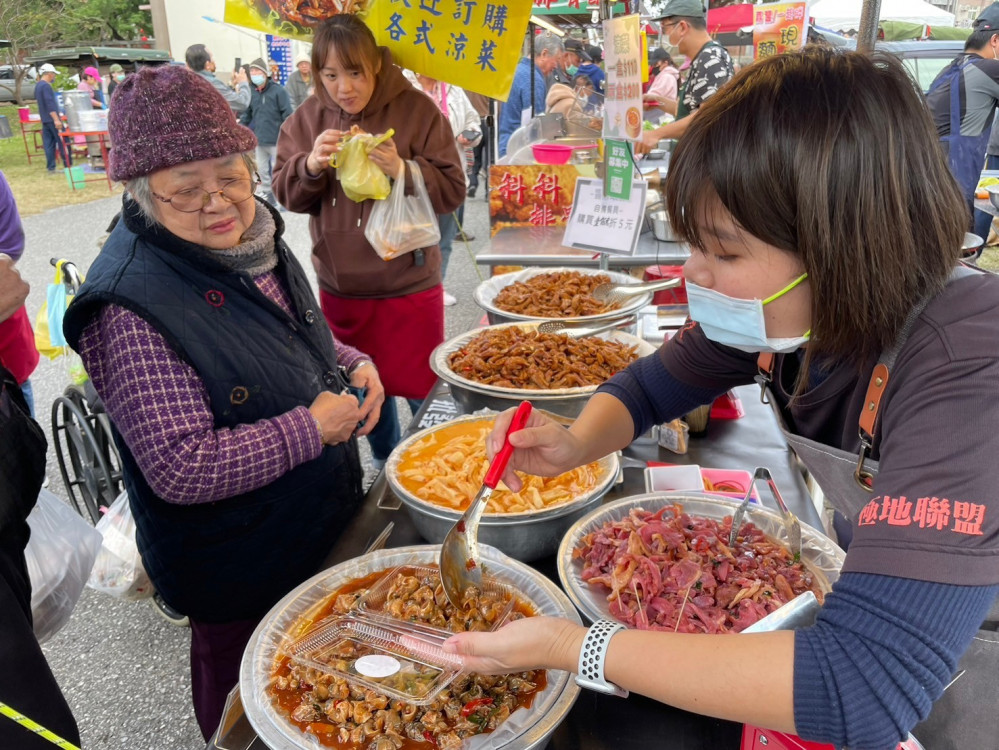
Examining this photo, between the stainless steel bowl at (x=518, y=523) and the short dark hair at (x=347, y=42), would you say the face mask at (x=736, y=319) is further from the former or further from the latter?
the short dark hair at (x=347, y=42)

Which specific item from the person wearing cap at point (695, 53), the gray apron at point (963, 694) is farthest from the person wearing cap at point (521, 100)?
the gray apron at point (963, 694)

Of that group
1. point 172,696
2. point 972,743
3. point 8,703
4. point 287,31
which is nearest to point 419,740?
point 8,703

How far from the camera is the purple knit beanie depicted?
1695 mm

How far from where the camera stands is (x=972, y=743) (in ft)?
3.55

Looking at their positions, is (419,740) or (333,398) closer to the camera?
(419,740)

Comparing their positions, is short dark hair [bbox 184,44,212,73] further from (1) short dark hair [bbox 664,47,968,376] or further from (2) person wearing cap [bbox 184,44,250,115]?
(1) short dark hair [bbox 664,47,968,376]

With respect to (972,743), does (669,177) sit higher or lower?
higher

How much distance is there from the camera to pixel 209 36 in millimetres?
17875

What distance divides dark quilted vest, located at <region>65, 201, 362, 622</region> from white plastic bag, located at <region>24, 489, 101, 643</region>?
160mm

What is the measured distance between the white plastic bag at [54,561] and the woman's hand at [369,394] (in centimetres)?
81

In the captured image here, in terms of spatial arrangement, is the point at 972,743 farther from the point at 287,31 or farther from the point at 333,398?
the point at 287,31

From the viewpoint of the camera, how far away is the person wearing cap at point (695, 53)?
5.46 m

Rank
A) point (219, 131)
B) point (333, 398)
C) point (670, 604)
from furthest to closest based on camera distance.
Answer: point (333, 398), point (219, 131), point (670, 604)

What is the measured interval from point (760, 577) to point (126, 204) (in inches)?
69.8
